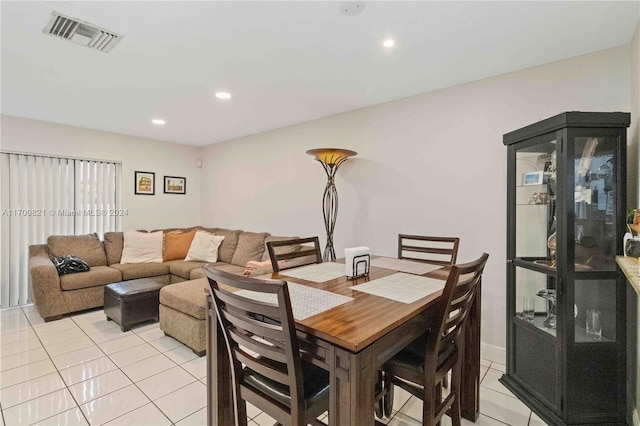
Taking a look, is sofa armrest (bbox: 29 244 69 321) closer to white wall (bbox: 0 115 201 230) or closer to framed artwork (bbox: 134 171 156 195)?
white wall (bbox: 0 115 201 230)

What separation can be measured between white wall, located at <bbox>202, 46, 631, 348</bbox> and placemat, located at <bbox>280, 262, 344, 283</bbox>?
124 cm

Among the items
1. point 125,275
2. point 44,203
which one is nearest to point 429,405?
point 125,275

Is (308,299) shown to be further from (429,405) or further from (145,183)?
(145,183)

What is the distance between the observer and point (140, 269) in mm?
4125

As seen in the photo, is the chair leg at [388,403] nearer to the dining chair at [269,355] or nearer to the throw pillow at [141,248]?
the dining chair at [269,355]

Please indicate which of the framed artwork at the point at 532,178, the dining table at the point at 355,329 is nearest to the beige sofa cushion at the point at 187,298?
the dining table at the point at 355,329

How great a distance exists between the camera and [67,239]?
411 centimetres

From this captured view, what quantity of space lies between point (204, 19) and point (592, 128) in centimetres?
231

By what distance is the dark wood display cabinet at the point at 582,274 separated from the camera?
1.78 m

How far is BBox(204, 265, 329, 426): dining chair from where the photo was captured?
1.06 metres

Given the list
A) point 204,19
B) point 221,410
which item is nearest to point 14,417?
point 221,410

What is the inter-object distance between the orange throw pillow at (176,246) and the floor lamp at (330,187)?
2.40m

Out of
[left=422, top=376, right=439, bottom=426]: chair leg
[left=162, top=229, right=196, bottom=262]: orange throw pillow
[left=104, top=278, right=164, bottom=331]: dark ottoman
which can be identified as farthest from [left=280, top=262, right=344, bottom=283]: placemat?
[left=162, top=229, right=196, bottom=262]: orange throw pillow

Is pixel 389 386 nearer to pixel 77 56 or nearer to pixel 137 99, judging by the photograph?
pixel 77 56
